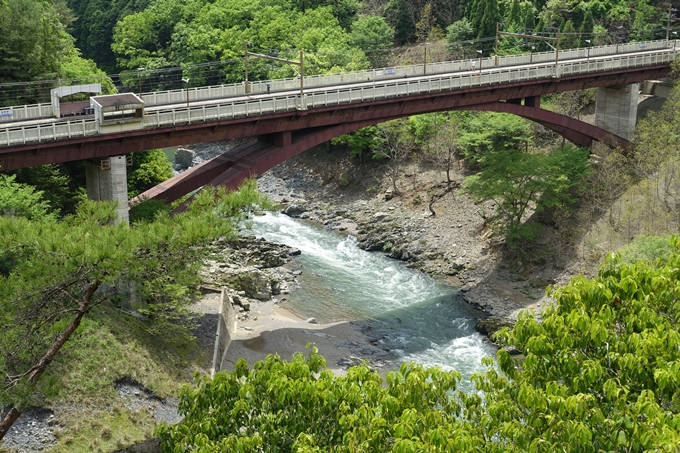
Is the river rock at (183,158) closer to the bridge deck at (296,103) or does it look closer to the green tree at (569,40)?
the bridge deck at (296,103)

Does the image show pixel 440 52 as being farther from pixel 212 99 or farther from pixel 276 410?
pixel 276 410

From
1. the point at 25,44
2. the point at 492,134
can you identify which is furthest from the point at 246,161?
the point at 492,134

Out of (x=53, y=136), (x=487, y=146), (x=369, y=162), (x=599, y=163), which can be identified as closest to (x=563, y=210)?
(x=599, y=163)

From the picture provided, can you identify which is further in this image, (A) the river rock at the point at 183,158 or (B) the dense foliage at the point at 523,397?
(A) the river rock at the point at 183,158

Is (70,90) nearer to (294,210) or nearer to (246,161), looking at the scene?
(246,161)

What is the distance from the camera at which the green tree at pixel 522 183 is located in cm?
5350

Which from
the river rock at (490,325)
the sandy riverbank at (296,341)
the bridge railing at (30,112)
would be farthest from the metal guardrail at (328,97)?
the river rock at (490,325)

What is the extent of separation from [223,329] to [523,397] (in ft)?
85.2

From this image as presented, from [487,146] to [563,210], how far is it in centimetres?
1014

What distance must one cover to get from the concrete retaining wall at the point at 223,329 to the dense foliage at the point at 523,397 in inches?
691

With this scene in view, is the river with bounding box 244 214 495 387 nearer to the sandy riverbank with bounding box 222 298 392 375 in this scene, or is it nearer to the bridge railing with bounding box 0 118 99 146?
the sandy riverbank with bounding box 222 298 392 375

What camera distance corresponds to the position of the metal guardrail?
3853 centimetres

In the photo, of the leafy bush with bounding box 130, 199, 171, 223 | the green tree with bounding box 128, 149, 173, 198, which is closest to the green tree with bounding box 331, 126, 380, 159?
the green tree with bounding box 128, 149, 173, 198

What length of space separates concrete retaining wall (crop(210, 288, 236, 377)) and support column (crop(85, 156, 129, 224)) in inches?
256
